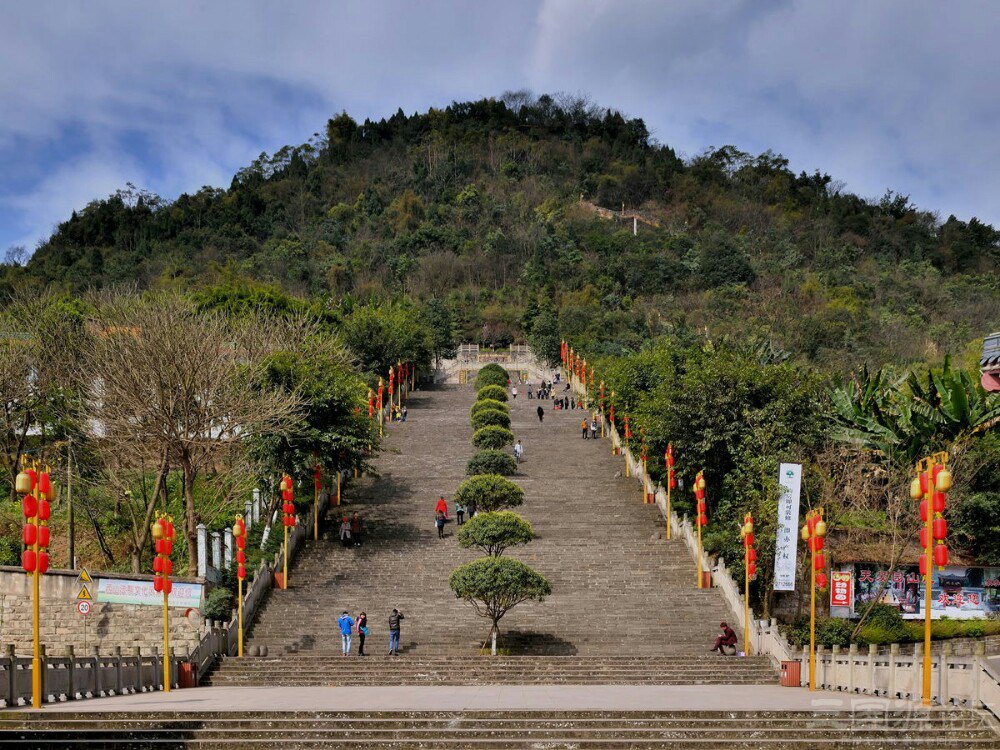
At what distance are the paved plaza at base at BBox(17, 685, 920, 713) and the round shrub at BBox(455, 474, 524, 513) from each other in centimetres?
1078

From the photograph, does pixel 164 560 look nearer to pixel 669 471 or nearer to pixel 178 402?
pixel 178 402

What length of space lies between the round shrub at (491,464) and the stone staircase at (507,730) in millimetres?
21449

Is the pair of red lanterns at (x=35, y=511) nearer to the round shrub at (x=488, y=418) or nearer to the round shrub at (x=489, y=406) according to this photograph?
the round shrub at (x=488, y=418)

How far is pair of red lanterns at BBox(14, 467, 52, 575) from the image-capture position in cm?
1619

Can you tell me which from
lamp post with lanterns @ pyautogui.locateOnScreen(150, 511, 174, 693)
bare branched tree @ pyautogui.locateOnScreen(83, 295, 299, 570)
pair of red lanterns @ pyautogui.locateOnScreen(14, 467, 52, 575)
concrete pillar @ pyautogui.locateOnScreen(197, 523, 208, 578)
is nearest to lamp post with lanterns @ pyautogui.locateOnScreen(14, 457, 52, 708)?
pair of red lanterns @ pyautogui.locateOnScreen(14, 467, 52, 575)

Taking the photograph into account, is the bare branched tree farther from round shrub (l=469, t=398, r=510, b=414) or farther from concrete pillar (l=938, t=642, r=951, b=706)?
concrete pillar (l=938, t=642, r=951, b=706)

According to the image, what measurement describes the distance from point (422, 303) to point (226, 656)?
192ft

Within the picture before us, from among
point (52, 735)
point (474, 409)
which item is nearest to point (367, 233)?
point (474, 409)

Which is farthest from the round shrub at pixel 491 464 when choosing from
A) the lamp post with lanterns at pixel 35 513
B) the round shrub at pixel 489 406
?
the lamp post with lanterns at pixel 35 513

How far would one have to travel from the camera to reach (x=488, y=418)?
143ft

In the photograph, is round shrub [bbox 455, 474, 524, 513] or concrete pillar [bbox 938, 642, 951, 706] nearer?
concrete pillar [bbox 938, 642, 951, 706]

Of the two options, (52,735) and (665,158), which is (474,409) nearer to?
(52,735)

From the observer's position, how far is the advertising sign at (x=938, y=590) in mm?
27719

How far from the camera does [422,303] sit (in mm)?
79812
